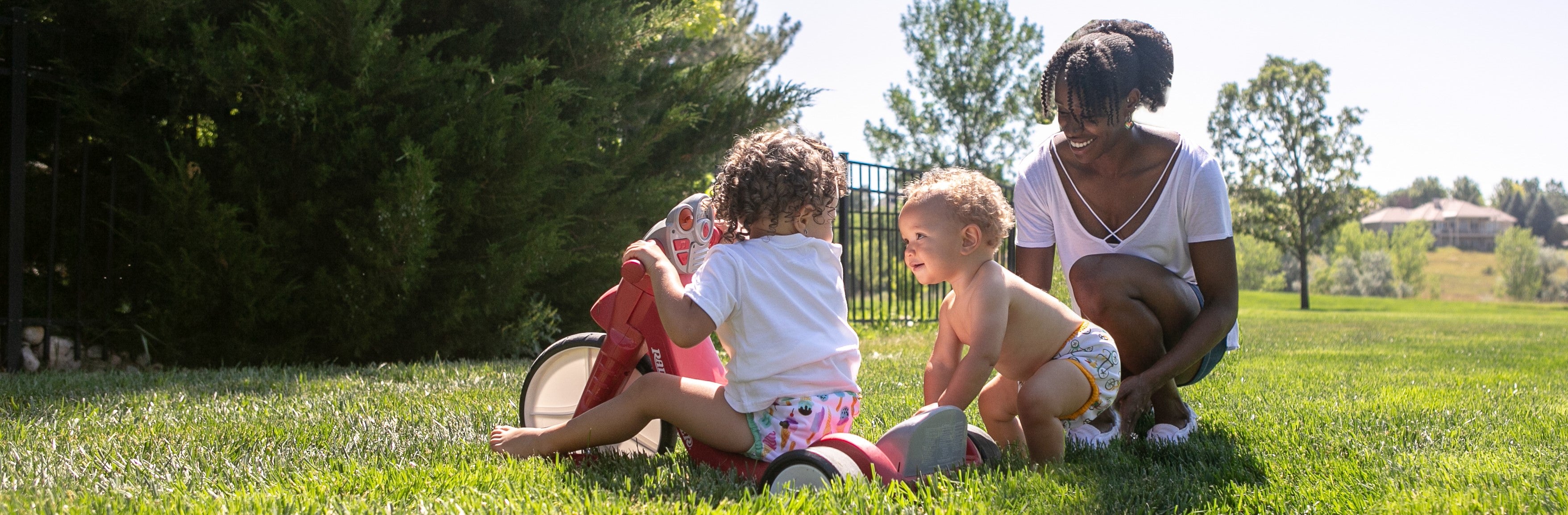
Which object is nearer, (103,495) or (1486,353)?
(103,495)

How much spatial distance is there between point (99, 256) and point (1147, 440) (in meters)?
5.34

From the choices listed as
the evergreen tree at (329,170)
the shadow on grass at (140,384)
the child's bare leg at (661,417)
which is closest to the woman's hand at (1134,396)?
the child's bare leg at (661,417)

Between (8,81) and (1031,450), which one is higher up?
(8,81)

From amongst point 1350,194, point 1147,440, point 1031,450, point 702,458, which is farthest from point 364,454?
point 1350,194

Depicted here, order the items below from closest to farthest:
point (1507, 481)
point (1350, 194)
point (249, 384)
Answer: point (1507, 481)
point (249, 384)
point (1350, 194)

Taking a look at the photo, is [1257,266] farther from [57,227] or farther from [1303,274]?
[57,227]

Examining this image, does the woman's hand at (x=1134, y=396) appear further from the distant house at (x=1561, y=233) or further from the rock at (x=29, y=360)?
the distant house at (x=1561, y=233)

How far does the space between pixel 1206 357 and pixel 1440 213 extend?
122 meters

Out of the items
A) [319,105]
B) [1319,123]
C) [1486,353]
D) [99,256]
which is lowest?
[1486,353]

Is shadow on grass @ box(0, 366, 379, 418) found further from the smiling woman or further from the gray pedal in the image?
the smiling woman

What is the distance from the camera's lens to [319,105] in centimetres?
496

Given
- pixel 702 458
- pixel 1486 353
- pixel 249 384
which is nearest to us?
pixel 702 458

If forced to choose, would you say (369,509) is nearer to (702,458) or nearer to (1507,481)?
(702,458)

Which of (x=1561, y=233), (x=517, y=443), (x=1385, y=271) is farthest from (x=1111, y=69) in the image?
(x=1561, y=233)
